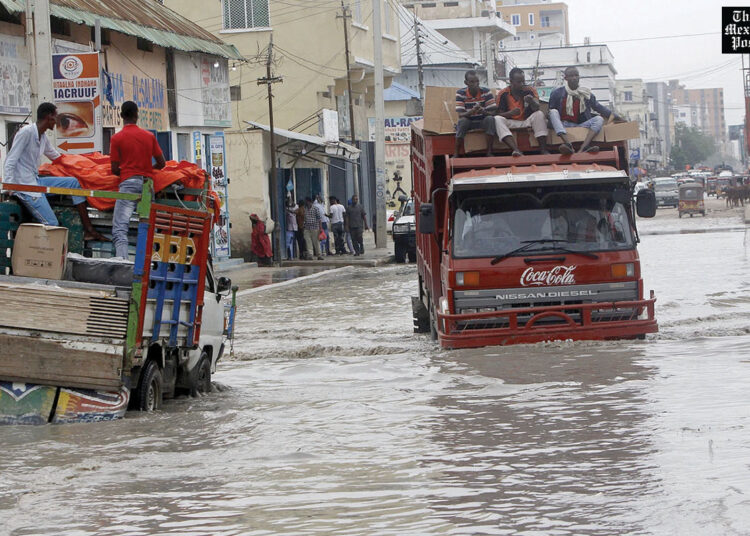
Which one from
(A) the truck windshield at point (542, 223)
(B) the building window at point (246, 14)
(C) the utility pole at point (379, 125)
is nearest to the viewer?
(A) the truck windshield at point (542, 223)

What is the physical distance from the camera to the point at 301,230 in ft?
123

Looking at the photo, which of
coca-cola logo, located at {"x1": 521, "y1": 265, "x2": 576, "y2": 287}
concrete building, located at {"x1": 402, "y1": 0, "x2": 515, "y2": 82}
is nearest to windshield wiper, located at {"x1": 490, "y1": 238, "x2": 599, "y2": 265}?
coca-cola logo, located at {"x1": 521, "y1": 265, "x2": 576, "y2": 287}

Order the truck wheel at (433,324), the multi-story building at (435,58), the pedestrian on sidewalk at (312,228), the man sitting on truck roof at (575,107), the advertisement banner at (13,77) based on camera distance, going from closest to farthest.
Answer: the man sitting on truck roof at (575,107) < the truck wheel at (433,324) < the advertisement banner at (13,77) < the pedestrian on sidewalk at (312,228) < the multi-story building at (435,58)

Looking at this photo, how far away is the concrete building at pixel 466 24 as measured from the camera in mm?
96938

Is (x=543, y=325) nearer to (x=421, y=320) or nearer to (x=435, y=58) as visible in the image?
(x=421, y=320)

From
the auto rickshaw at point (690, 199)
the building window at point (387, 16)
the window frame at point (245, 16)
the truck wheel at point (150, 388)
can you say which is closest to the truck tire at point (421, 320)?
the truck wheel at point (150, 388)

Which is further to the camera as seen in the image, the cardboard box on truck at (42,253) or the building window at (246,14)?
the building window at (246,14)

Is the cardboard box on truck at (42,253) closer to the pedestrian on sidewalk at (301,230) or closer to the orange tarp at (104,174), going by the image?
the orange tarp at (104,174)

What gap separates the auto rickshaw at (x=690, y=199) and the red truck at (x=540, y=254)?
1806 inches

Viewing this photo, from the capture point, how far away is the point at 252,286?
27.7m

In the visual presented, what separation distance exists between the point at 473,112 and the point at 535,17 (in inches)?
6433

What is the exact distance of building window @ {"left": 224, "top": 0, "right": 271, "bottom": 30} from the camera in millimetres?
46000

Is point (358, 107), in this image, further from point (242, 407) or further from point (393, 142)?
point (242, 407)

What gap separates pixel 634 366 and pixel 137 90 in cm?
1901
